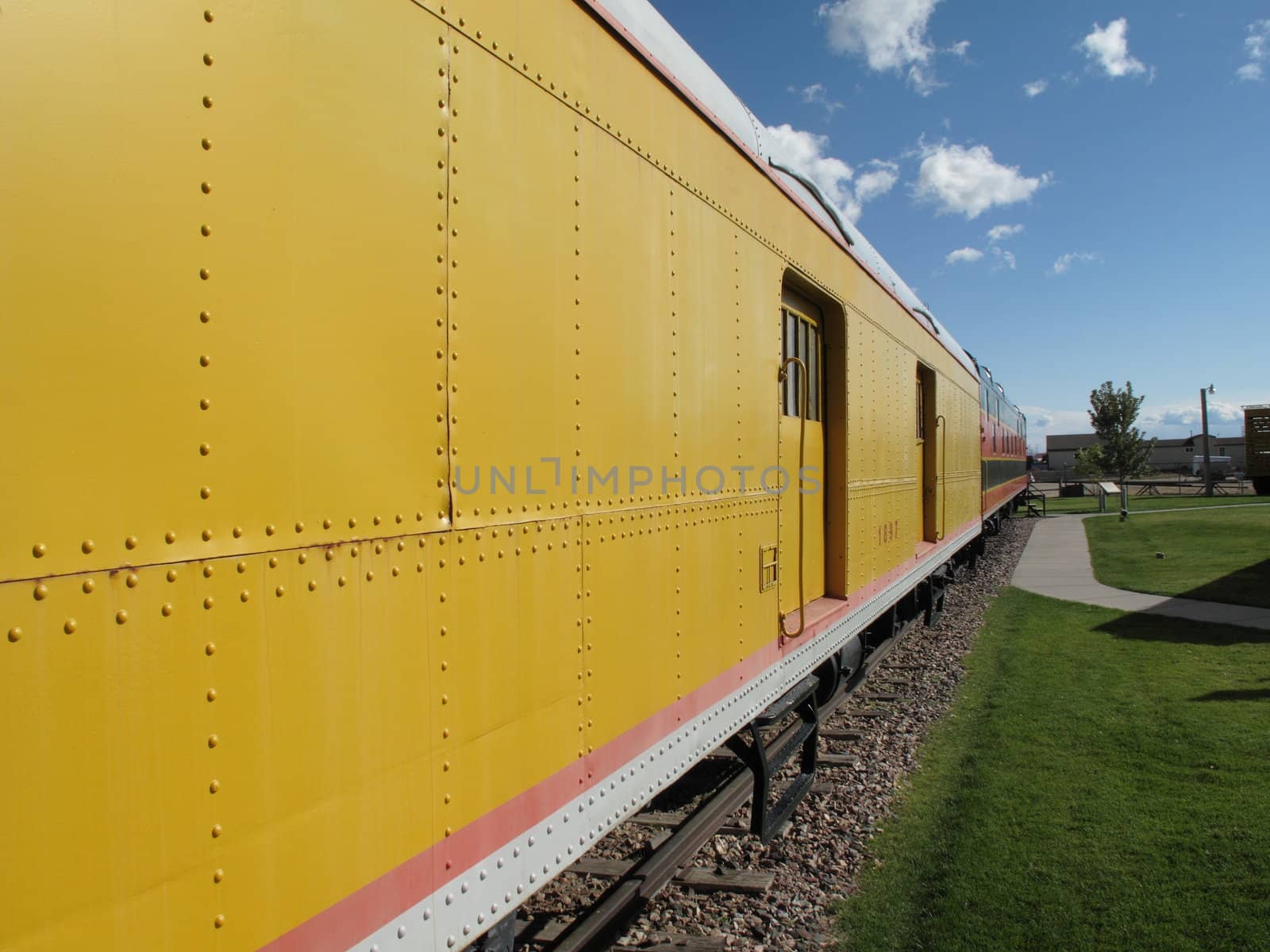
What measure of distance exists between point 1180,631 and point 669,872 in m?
8.87

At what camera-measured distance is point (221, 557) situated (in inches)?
50.2

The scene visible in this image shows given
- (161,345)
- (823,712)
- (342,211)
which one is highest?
(342,211)

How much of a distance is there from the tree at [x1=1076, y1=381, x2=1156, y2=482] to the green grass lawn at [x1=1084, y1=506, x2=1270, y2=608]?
25.7m

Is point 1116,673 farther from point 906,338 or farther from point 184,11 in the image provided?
point 184,11

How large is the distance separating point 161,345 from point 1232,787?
20.6 feet

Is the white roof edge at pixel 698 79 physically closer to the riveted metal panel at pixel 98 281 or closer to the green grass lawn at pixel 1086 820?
the riveted metal panel at pixel 98 281

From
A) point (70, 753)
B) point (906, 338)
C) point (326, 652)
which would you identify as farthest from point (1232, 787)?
point (70, 753)

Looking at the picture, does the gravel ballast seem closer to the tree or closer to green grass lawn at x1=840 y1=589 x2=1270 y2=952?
green grass lawn at x1=840 y1=589 x2=1270 y2=952

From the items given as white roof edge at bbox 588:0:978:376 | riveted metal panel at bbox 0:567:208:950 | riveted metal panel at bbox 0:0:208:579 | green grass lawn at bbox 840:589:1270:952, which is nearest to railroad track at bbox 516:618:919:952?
green grass lawn at bbox 840:589:1270:952

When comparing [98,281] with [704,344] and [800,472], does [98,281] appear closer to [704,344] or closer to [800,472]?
[704,344]

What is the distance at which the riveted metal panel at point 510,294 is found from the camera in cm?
177

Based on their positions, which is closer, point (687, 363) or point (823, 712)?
point (687, 363)

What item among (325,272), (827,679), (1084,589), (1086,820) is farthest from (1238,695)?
(325,272)

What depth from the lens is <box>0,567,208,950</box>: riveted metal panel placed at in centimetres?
103
